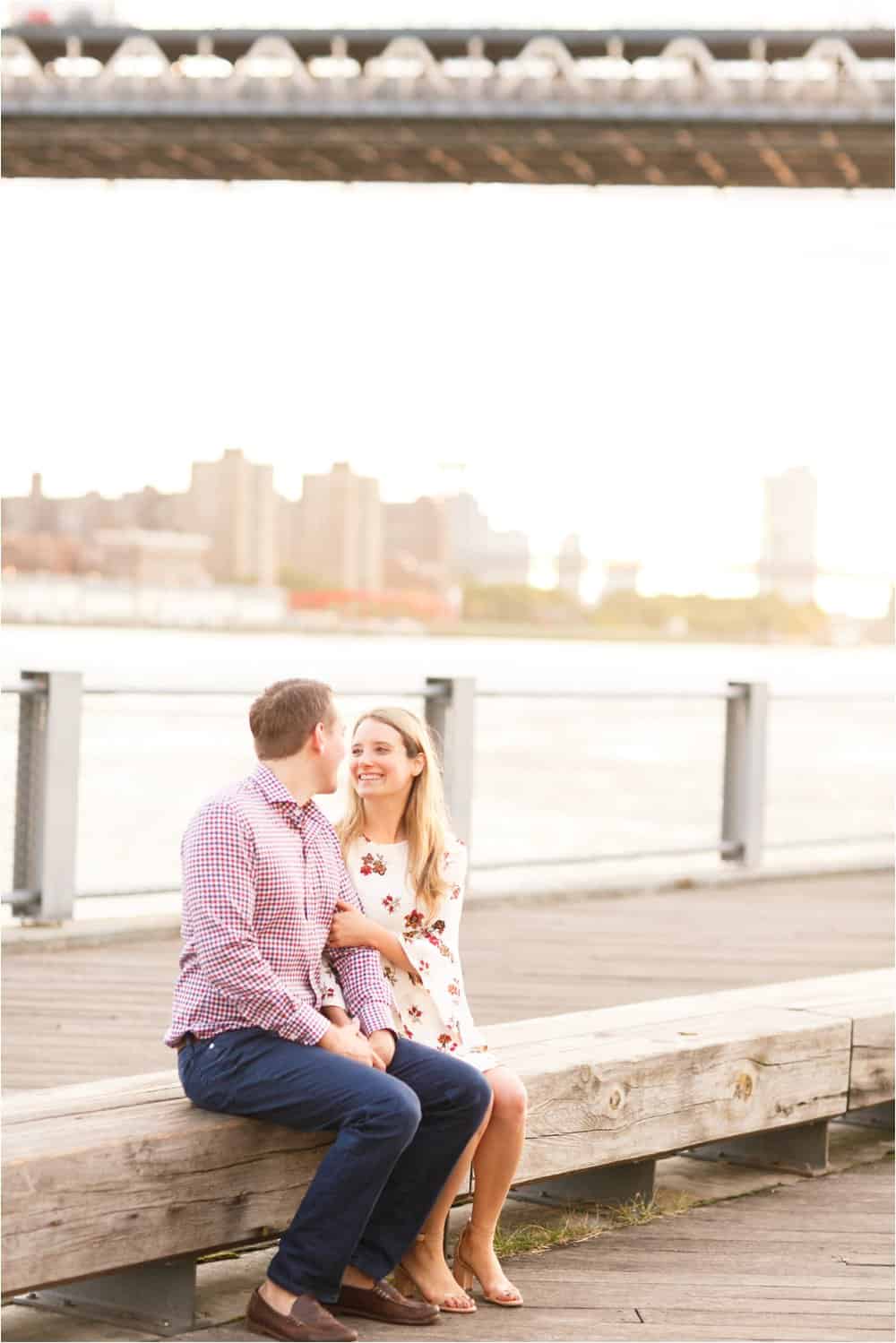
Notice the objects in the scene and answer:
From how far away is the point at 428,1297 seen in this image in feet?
10.8

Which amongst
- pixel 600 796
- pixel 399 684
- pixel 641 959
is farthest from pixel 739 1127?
pixel 600 796

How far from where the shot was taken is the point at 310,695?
3217 mm

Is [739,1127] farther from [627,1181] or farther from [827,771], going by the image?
[827,771]

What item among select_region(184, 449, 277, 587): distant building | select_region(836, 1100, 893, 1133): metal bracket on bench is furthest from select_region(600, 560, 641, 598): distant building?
select_region(836, 1100, 893, 1133): metal bracket on bench

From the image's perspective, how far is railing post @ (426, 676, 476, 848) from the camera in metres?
7.24

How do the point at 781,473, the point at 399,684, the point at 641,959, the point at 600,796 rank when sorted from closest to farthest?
the point at 641,959 < the point at 399,684 < the point at 600,796 < the point at 781,473

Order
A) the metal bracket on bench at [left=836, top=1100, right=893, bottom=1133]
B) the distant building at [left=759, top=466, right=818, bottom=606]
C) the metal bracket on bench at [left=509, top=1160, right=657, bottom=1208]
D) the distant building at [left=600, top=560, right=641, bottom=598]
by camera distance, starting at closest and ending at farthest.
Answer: the metal bracket on bench at [left=509, top=1160, right=657, bottom=1208]
the metal bracket on bench at [left=836, top=1100, right=893, bottom=1133]
the distant building at [left=759, top=466, right=818, bottom=606]
the distant building at [left=600, top=560, right=641, bottom=598]

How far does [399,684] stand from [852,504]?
26.7 metres

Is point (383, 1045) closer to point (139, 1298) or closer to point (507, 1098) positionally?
point (507, 1098)

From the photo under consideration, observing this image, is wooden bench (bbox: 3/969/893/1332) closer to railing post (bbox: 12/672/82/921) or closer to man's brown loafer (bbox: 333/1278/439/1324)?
man's brown loafer (bbox: 333/1278/439/1324)

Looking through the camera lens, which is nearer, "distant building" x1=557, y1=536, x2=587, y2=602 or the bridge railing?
the bridge railing

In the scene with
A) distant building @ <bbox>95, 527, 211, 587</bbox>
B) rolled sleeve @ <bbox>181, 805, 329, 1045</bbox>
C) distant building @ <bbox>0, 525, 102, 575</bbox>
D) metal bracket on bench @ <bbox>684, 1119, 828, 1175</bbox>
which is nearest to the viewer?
rolled sleeve @ <bbox>181, 805, 329, 1045</bbox>

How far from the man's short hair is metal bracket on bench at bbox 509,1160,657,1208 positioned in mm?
1370

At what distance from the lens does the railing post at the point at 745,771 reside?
8508 mm
